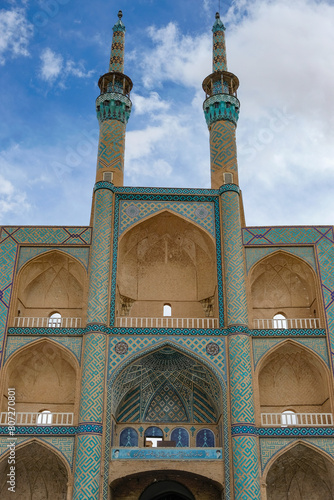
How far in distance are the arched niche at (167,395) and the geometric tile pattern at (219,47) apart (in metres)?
10.2

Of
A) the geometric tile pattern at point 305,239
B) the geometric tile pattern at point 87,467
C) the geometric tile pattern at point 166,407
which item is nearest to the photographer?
the geometric tile pattern at point 87,467

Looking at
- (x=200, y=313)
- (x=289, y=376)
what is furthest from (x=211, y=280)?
(x=289, y=376)

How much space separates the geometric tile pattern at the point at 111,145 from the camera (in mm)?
17625

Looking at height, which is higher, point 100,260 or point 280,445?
point 100,260

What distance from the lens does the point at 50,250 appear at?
16.1 metres

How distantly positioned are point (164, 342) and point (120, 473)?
10.7 ft

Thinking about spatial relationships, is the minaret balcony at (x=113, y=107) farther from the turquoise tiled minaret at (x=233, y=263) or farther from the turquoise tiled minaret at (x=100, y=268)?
the turquoise tiled minaret at (x=233, y=263)

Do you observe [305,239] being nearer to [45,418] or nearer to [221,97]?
[221,97]

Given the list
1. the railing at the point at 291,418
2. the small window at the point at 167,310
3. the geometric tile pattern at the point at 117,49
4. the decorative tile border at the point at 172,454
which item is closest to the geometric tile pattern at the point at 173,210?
the small window at the point at 167,310

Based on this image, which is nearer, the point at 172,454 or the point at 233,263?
the point at 172,454

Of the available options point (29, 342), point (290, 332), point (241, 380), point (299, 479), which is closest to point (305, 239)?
point (290, 332)

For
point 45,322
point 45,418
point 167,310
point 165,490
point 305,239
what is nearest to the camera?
point 165,490

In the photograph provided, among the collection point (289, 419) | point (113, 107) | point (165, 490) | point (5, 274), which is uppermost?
point (113, 107)

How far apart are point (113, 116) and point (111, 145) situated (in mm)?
1104
